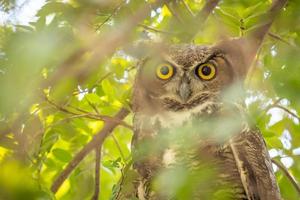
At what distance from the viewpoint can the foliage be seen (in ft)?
2.65

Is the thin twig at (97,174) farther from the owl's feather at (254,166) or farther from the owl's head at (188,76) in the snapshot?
the owl's feather at (254,166)

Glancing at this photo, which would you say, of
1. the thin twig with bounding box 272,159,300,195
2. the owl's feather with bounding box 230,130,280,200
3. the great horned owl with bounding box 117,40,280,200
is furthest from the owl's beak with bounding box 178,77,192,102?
the thin twig with bounding box 272,159,300,195

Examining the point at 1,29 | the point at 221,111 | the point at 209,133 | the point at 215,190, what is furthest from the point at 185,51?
the point at 1,29

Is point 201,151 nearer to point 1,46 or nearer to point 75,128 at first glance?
point 75,128

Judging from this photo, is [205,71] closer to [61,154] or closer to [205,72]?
[205,72]

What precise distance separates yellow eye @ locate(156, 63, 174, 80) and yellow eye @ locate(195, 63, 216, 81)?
13 centimetres

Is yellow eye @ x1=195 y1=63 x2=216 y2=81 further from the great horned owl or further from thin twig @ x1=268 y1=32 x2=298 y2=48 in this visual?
thin twig @ x1=268 y1=32 x2=298 y2=48

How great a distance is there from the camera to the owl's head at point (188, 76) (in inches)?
90.1

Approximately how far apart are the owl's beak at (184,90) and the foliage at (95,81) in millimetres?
227

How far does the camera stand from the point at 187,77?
2.31 metres

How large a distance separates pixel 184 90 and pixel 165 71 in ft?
0.42

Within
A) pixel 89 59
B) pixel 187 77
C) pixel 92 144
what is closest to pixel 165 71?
pixel 187 77

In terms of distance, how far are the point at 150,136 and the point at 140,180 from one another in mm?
276

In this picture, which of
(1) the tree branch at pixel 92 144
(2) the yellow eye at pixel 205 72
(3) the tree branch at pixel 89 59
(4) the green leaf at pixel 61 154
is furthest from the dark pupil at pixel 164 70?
(3) the tree branch at pixel 89 59
